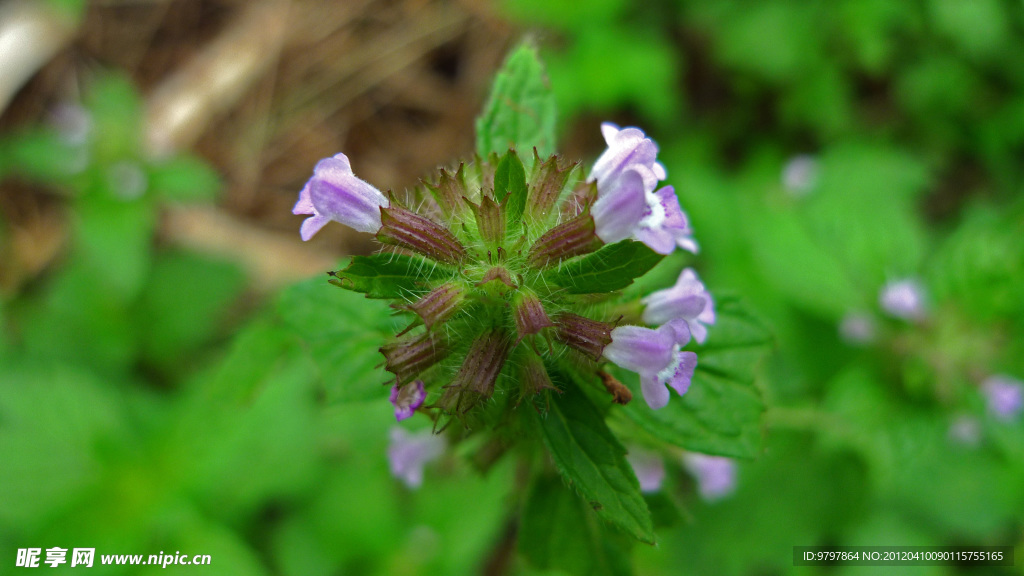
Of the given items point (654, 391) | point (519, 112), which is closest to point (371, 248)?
point (519, 112)

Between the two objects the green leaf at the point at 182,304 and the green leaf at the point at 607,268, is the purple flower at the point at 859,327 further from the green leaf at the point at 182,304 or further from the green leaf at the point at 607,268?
the green leaf at the point at 182,304

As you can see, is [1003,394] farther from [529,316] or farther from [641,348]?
[529,316]

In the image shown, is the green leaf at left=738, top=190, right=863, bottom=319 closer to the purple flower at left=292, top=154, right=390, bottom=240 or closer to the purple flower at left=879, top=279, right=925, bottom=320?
the purple flower at left=879, top=279, right=925, bottom=320

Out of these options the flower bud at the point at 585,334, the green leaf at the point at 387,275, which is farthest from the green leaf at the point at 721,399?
the green leaf at the point at 387,275

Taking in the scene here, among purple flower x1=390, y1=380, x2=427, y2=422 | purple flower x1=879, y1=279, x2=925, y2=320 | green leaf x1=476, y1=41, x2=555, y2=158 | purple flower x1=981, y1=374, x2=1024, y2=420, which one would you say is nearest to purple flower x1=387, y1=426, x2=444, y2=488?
purple flower x1=390, y1=380, x2=427, y2=422

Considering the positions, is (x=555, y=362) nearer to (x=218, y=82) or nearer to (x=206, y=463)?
(x=206, y=463)

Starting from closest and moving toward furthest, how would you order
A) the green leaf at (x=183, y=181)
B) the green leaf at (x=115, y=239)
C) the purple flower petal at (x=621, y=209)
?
the purple flower petal at (x=621, y=209) < the green leaf at (x=115, y=239) < the green leaf at (x=183, y=181)
